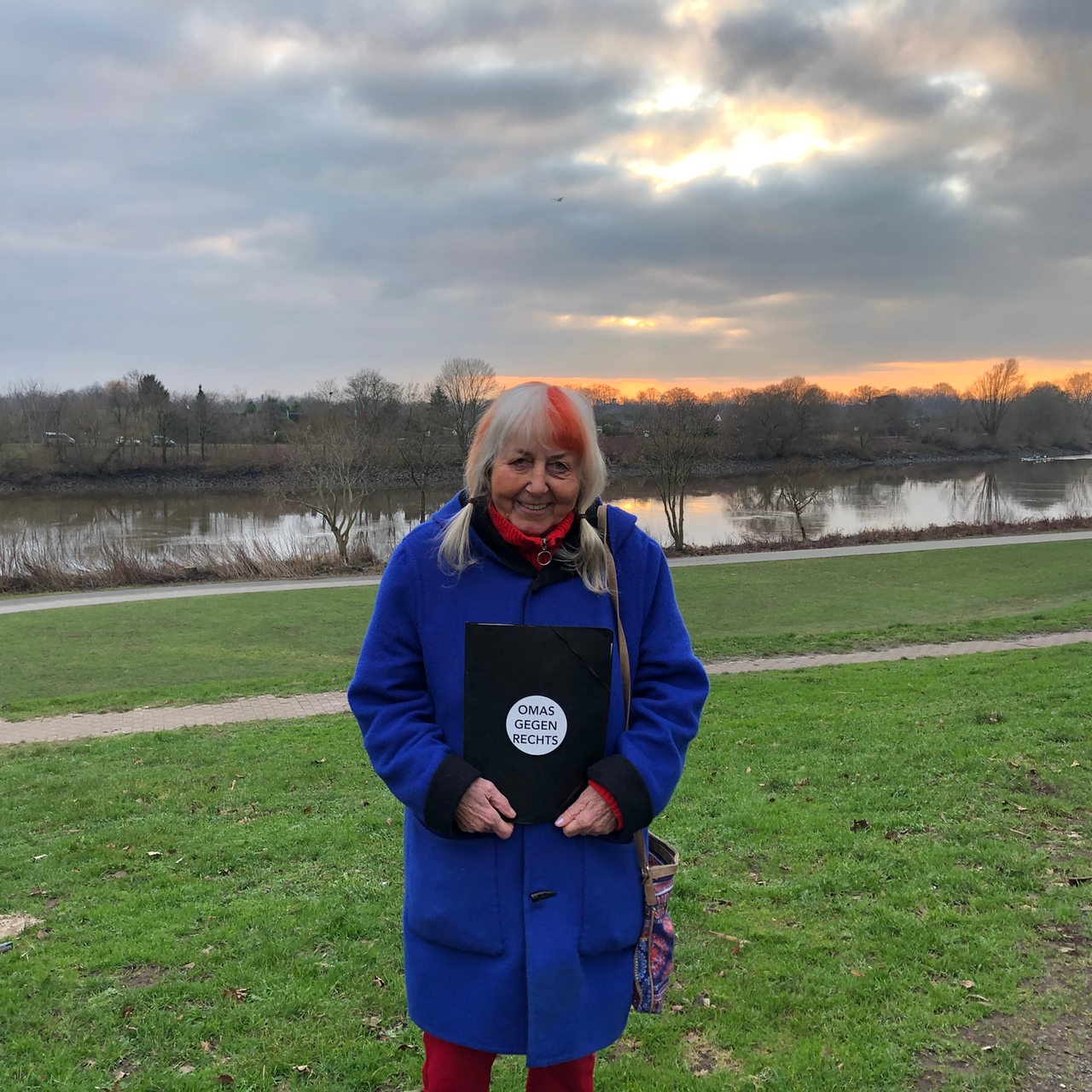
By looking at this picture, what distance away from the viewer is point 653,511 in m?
42.3

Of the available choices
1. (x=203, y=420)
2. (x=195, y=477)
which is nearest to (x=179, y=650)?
(x=195, y=477)

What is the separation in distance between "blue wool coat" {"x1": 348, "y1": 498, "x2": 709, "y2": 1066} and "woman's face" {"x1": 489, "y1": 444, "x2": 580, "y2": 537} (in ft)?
0.25

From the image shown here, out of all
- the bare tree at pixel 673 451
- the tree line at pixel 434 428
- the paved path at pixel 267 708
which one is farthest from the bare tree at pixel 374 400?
the paved path at pixel 267 708

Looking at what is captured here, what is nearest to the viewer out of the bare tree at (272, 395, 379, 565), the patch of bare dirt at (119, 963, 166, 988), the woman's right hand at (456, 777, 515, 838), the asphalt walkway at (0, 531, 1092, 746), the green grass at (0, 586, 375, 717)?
the woman's right hand at (456, 777, 515, 838)

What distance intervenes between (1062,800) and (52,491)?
6887cm

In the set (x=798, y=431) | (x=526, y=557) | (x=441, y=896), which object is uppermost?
(x=798, y=431)

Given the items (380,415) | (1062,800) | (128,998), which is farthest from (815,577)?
(380,415)

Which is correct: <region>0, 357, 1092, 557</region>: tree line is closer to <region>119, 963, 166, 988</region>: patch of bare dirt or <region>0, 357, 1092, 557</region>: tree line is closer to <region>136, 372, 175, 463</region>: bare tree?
<region>136, 372, 175, 463</region>: bare tree

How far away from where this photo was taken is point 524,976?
1941 mm

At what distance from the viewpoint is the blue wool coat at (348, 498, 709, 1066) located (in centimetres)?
192

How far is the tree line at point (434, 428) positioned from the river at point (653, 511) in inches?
63.5

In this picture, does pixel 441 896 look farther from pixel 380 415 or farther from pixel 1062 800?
pixel 380 415

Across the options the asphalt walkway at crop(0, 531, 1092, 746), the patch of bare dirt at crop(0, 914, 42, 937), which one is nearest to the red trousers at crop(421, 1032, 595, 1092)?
the patch of bare dirt at crop(0, 914, 42, 937)

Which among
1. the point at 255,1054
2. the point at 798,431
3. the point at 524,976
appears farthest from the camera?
the point at 798,431
